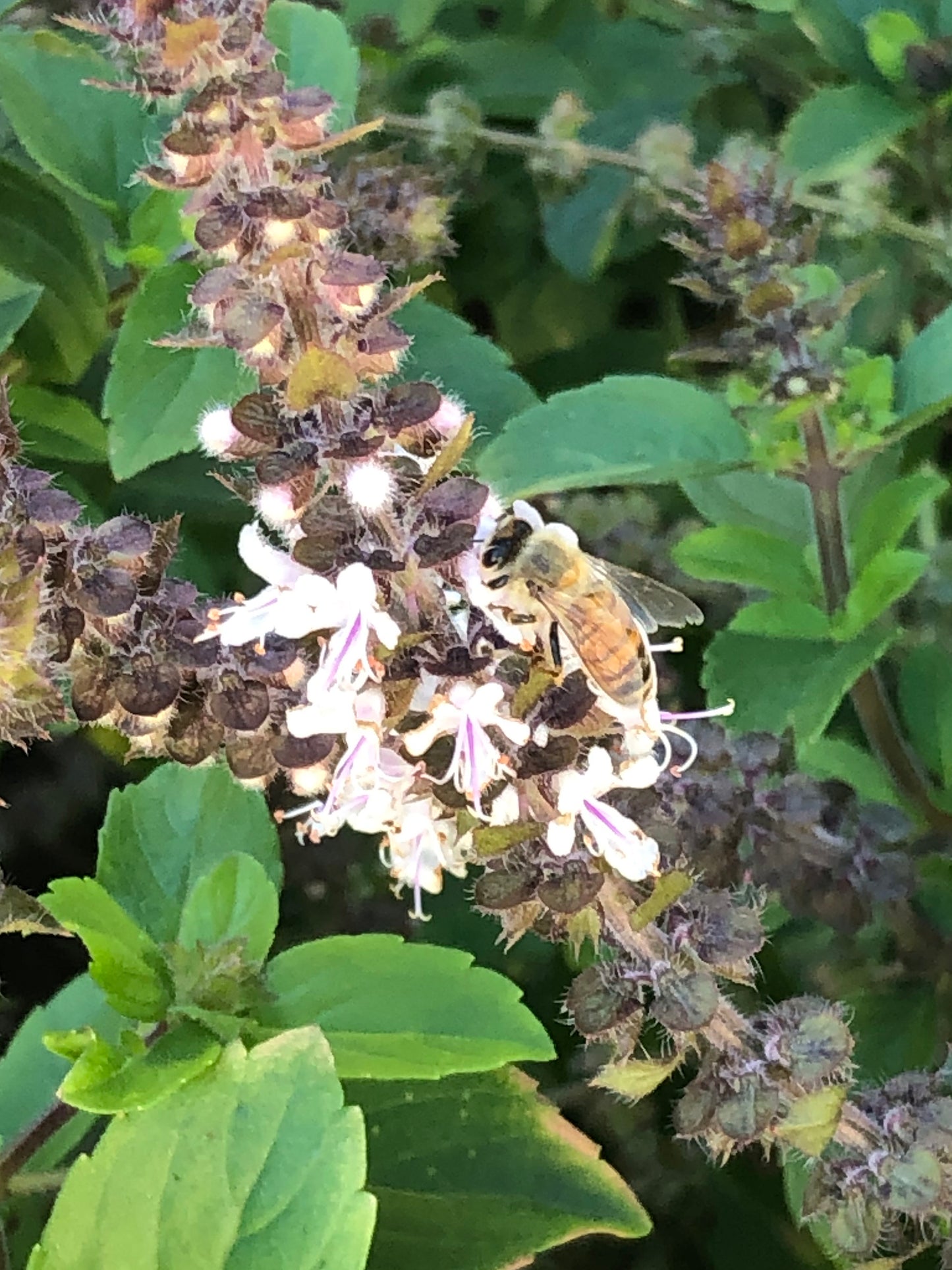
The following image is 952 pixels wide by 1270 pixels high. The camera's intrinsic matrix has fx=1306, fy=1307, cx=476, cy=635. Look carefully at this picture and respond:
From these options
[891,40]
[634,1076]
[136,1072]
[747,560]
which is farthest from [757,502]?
[136,1072]

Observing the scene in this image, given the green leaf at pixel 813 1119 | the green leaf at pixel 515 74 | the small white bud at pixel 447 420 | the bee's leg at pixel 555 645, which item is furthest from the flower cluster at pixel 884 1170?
the green leaf at pixel 515 74

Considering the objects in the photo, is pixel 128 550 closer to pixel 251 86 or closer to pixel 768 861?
pixel 251 86

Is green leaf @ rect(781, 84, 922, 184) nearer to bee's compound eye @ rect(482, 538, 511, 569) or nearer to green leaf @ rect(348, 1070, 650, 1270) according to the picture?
bee's compound eye @ rect(482, 538, 511, 569)

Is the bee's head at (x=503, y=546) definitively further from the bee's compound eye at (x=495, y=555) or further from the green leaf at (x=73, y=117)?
the green leaf at (x=73, y=117)

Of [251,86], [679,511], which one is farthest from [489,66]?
[251,86]

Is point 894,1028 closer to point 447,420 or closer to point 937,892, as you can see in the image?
point 937,892

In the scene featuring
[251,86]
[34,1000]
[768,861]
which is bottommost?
[34,1000]
